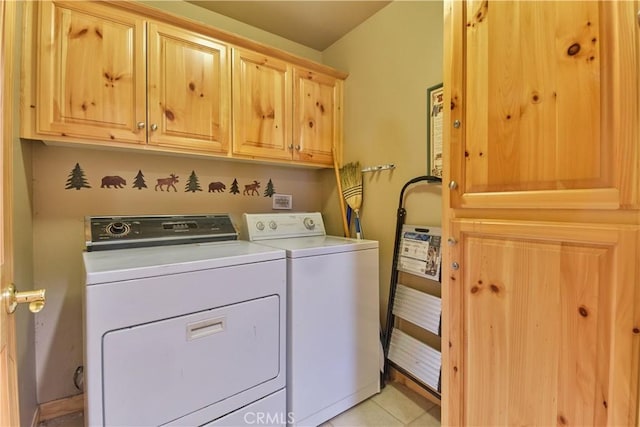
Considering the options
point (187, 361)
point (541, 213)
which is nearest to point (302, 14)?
point (541, 213)

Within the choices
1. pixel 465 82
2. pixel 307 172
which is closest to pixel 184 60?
pixel 307 172

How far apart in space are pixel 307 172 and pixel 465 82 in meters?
1.66

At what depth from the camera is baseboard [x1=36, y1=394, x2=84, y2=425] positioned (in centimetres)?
159

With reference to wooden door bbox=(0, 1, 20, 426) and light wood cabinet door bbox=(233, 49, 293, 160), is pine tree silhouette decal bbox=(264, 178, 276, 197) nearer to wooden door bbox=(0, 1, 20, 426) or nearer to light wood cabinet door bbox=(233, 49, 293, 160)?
light wood cabinet door bbox=(233, 49, 293, 160)

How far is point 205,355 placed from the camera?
1218mm

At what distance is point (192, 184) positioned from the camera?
6.70ft

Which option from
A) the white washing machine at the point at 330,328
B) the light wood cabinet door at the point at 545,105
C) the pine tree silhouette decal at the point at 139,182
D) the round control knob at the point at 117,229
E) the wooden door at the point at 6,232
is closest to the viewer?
the wooden door at the point at 6,232

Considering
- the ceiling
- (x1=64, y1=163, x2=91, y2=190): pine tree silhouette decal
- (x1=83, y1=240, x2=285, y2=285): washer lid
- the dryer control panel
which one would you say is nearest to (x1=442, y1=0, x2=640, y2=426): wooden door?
(x1=83, y1=240, x2=285, y2=285): washer lid

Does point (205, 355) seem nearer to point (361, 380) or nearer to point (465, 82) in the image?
point (361, 380)

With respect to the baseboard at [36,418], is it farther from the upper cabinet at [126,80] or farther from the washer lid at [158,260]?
the upper cabinet at [126,80]

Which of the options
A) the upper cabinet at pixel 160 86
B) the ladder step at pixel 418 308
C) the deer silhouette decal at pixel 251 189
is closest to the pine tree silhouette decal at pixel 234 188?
the deer silhouette decal at pixel 251 189

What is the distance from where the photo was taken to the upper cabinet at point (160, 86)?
1365 mm

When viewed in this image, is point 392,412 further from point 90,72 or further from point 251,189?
point 90,72

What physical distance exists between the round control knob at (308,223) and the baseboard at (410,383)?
3.65 feet
